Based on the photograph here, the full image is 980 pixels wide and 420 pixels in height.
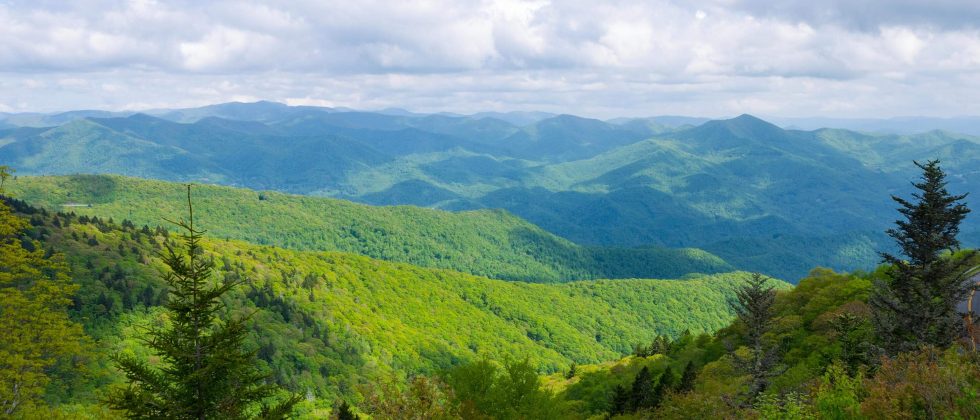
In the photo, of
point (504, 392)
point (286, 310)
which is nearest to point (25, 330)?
point (504, 392)

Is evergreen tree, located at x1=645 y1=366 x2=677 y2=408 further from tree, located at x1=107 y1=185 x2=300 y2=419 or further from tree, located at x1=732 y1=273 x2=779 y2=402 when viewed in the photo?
tree, located at x1=107 y1=185 x2=300 y2=419


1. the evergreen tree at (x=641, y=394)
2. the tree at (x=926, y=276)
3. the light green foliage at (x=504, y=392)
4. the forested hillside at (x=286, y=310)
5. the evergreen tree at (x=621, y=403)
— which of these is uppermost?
the tree at (x=926, y=276)

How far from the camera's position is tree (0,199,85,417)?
30.4m

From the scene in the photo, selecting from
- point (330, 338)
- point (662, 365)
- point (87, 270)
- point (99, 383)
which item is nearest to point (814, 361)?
point (662, 365)

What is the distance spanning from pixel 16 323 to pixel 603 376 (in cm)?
7780

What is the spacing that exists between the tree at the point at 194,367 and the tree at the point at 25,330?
1568 cm

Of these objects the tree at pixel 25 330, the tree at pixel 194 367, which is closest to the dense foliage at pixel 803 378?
the tree at pixel 194 367

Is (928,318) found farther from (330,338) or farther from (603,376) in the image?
(330,338)

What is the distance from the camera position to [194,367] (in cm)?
2033

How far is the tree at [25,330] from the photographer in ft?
99.9

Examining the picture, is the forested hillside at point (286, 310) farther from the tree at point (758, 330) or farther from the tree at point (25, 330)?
the tree at point (758, 330)

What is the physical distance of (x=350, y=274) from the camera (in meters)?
195

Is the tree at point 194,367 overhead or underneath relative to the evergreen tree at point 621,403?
overhead

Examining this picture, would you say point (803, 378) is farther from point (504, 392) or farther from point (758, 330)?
point (504, 392)
